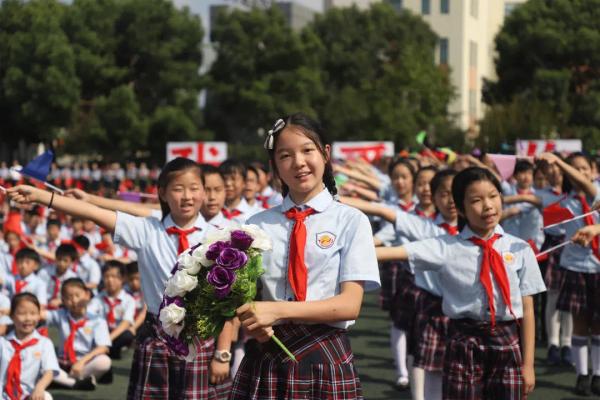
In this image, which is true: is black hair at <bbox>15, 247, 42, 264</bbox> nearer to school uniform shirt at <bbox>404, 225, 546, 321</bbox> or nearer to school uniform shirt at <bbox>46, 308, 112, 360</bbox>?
school uniform shirt at <bbox>46, 308, 112, 360</bbox>

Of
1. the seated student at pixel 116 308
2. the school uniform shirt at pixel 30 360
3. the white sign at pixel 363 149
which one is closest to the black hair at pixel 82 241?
the seated student at pixel 116 308

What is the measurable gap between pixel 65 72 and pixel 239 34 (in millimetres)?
7673

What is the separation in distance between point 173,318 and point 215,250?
0.27 m

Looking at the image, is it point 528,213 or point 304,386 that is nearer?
point 304,386

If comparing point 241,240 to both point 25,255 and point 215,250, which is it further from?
point 25,255

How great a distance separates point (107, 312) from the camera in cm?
1052

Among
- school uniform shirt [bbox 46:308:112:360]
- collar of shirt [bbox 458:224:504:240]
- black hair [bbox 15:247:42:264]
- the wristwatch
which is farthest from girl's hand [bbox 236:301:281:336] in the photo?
black hair [bbox 15:247:42:264]

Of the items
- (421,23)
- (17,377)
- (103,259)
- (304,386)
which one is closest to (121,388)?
(17,377)

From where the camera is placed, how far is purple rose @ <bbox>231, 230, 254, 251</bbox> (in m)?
3.68

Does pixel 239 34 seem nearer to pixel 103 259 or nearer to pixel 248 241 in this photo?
pixel 103 259

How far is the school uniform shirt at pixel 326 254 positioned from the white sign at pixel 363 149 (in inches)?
581

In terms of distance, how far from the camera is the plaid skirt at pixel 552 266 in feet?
33.2

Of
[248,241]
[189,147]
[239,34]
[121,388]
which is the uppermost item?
[239,34]

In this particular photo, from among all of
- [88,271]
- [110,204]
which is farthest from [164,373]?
[88,271]
